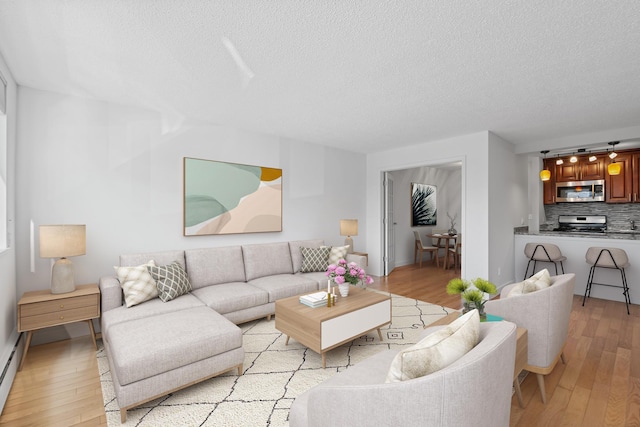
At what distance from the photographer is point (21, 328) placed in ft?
7.84

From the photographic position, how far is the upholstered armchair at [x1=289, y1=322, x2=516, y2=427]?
897mm

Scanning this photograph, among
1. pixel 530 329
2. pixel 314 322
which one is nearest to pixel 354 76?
pixel 314 322

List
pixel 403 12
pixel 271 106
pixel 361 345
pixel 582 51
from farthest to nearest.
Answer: pixel 271 106
pixel 361 345
pixel 582 51
pixel 403 12

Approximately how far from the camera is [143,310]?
262cm

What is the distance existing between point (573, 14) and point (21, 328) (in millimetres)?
4506

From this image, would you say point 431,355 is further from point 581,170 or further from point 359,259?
point 581,170

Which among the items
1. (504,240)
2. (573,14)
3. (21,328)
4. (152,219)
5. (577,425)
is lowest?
(577,425)

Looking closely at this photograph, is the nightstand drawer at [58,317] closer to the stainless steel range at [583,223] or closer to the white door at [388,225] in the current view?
the white door at [388,225]

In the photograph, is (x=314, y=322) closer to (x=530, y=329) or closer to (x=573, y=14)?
(x=530, y=329)

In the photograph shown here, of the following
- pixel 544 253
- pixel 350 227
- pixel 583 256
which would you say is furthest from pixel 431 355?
pixel 583 256

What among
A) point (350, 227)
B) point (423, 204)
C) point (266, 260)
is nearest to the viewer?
point (266, 260)

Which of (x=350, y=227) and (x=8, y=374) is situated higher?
(x=350, y=227)

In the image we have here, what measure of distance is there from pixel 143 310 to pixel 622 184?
7886 millimetres

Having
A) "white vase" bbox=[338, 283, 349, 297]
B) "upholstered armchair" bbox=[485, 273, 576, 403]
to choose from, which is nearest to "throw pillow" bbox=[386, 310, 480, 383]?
"upholstered armchair" bbox=[485, 273, 576, 403]
